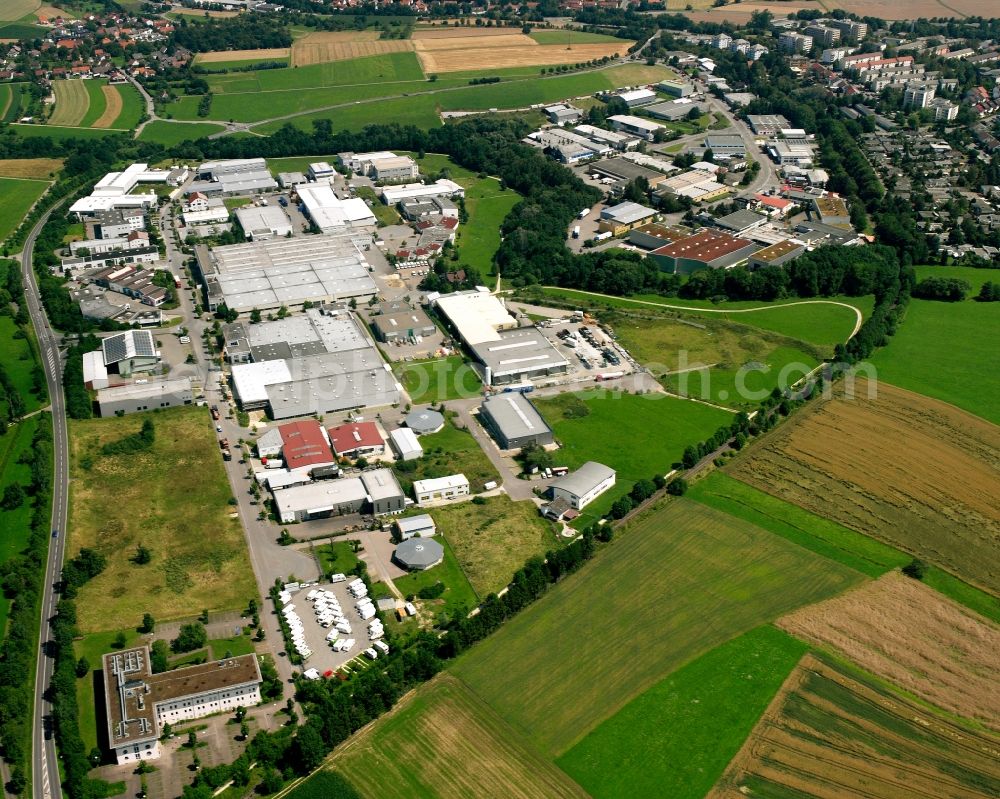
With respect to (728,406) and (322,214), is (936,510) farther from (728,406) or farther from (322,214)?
(322,214)

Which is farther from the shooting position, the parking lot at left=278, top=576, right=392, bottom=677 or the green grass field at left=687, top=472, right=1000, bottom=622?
the green grass field at left=687, top=472, right=1000, bottom=622

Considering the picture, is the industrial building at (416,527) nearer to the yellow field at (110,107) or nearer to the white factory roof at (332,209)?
the white factory roof at (332,209)

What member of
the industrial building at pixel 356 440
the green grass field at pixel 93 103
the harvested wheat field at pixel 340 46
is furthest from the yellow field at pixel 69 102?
the industrial building at pixel 356 440

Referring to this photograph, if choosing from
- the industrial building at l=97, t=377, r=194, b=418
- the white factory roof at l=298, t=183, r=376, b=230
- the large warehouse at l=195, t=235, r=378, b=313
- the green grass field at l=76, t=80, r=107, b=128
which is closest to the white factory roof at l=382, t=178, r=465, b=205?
the white factory roof at l=298, t=183, r=376, b=230

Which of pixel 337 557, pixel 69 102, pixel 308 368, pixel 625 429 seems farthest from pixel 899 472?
pixel 69 102

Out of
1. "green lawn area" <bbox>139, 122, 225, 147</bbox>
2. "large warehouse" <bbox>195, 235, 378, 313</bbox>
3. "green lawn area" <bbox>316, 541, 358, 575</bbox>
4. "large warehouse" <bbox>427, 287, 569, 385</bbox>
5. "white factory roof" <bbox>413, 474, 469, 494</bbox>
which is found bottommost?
"green lawn area" <bbox>316, 541, 358, 575</bbox>

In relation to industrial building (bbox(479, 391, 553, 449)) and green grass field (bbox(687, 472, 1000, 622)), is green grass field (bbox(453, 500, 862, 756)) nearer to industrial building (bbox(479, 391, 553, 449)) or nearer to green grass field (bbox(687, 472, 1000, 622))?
green grass field (bbox(687, 472, 1000, 622))
